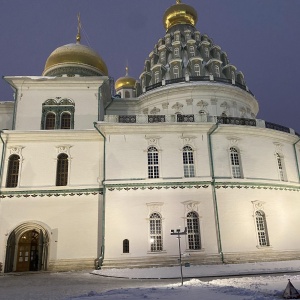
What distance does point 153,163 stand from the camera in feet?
75.7

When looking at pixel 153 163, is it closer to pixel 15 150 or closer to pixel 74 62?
pixel 15 150

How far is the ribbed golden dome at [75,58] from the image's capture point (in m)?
29.8

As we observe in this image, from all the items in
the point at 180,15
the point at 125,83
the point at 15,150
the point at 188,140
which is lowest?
the point at 15,150

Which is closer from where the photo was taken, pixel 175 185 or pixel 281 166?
pixel 175 185

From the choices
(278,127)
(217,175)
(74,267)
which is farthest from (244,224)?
(74,267)

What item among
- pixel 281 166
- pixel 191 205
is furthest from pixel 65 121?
pixel 281 166

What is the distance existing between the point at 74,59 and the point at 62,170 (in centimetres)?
1172

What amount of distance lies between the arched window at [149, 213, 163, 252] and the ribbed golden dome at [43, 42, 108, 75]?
51.3 feet

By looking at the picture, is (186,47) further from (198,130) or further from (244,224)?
(244,224)

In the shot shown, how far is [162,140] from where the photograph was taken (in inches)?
923

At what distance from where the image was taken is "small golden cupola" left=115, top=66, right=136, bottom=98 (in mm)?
46931

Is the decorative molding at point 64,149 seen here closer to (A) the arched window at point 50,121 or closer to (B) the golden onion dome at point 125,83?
(A) the arched window at point 50,121

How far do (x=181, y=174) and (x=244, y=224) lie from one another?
5.51 metres

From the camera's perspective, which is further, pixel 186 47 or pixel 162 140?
pixel 186 47
